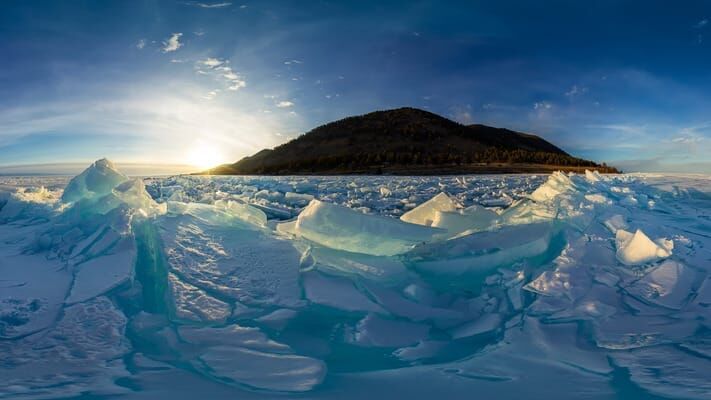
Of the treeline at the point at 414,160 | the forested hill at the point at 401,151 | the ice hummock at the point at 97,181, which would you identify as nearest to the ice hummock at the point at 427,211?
the ice hummock at the point at 97,181

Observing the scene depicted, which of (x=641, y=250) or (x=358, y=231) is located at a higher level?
(x=358, y=231)

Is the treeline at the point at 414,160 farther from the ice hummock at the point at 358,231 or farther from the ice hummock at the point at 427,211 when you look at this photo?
the ice hummock at the point at 358,231

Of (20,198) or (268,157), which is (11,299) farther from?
(268,157)

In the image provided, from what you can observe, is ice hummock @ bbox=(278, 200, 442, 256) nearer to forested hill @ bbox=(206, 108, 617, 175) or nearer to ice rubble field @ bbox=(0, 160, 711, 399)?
ice rubble field @ bbox=(0, 160, 711, 399)

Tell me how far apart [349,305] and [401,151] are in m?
47.5

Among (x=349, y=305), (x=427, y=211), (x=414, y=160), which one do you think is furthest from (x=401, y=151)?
(x=349, y=305)

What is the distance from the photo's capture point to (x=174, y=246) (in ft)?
11.7

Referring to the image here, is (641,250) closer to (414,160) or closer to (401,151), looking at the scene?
(414,160)

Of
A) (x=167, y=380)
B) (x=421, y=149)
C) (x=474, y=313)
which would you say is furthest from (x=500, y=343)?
(x=421, y=149)

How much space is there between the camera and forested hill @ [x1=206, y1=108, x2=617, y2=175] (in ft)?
124

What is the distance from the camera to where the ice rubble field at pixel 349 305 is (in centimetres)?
192

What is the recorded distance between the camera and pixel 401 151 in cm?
4934

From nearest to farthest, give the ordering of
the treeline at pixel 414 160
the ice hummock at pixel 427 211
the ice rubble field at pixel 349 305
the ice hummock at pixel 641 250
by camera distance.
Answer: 1. the ice rubble field at pixel 349 305
2. the ice hummock at pixel 641 250
3. the ice hummock at pixel 427 211
4. the treeline at pixel 414 160

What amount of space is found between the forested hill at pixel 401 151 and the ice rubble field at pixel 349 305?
29.1 m
